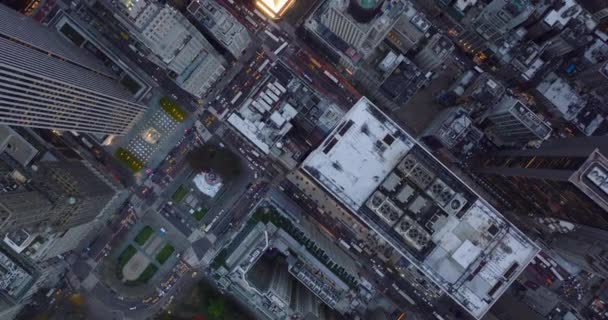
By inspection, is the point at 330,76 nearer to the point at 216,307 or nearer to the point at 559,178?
the point at 559,178

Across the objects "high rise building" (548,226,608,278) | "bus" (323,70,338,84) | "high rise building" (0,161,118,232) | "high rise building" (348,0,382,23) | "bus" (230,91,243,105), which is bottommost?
"high rise building" (0,161,118,232)

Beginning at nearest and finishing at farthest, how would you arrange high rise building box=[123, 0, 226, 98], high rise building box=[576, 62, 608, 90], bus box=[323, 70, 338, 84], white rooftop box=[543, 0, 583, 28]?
high rise building box=[123, 0, 226, 98], high rise building box=[576, 62, 608, 90], white rooftop box=[543, 0, 583, 28], bus box=[323, 70, 338, 84]

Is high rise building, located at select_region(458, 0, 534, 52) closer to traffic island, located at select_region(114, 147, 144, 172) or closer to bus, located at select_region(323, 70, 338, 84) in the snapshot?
bus, located at select_region(323, 70, 338, 84)

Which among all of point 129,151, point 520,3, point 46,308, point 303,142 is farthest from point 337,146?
point 46,308

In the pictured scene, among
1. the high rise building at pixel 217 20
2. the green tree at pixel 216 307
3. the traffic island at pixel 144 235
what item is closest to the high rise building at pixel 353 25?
the high rise building at pixel 217 20

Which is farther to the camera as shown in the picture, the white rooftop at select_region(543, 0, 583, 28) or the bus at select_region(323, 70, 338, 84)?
the bus at select_region(323, 70, 338, 84)

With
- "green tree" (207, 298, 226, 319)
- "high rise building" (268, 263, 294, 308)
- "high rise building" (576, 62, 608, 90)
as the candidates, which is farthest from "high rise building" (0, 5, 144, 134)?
"high rise building" (576, 62, 608, 90)

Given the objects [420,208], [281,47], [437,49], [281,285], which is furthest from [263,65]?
[420,208]
